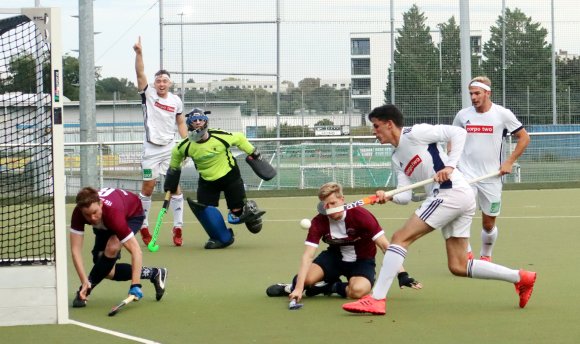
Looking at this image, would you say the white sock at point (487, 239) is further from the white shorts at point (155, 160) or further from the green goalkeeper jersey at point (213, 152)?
the white shorts at point (155, 160)

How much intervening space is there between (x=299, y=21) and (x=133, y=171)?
5111 millimetres

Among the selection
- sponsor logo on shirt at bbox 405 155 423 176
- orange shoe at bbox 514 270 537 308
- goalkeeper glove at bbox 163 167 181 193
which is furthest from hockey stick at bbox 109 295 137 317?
goalkeeper glove at bbox 163 167 181 193

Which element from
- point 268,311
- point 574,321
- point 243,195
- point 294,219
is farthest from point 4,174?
point 574,321

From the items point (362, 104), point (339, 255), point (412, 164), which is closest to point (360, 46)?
point (362, 104)

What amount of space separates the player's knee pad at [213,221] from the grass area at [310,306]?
17 centimetres

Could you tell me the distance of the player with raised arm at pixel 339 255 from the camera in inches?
354

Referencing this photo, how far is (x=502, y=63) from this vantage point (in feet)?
86.9

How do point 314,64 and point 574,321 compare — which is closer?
point 574,321

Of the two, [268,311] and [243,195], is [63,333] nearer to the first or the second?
[268,311]

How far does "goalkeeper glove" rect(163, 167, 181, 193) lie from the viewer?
13820mm

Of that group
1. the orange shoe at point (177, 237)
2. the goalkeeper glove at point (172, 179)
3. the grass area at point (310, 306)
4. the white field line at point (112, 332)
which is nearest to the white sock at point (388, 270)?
the grass area at point (310, 306)

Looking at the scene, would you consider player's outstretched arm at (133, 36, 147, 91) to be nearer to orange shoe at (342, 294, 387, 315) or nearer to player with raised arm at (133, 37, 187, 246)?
player with raised arm at (133, 37, 187, 246)

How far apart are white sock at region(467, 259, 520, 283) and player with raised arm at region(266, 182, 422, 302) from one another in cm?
70

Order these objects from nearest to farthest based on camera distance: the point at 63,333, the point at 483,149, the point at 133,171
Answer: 1. the point at 63,333
2. the point at 483,149
3. the point at 133,171
